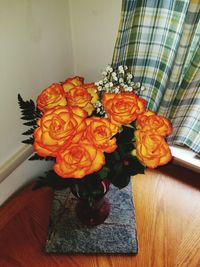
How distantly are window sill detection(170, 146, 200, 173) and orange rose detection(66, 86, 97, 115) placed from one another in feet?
1.68

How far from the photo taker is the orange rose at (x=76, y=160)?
443 millimetres

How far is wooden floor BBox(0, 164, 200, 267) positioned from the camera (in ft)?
2.22

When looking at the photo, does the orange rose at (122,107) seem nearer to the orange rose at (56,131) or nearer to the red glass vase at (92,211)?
the orange rose at (56,131)

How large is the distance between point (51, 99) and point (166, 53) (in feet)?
1.30

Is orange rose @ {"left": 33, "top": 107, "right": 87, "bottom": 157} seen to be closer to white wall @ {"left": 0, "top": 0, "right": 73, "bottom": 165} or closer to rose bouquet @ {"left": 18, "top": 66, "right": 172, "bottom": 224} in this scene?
rose bouquet @ {"left": 18, "top": 66, "right": 172, "bottom": 224}

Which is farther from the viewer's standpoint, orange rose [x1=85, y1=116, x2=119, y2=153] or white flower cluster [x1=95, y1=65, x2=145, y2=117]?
white flower cluster [x1=95, y1=65, x2=145, y2=117]

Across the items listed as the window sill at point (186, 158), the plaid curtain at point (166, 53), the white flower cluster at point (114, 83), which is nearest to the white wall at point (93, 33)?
the plaid curtain at point (166, 53)

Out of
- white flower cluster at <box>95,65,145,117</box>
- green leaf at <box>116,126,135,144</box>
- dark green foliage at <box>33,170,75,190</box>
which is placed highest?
white flower cluster at <box>95,65,145,117</box>

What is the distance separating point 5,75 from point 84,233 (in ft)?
1.69

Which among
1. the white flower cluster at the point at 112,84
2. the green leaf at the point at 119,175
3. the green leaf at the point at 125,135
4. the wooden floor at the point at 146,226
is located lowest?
the wooden floor at the point at 146,226

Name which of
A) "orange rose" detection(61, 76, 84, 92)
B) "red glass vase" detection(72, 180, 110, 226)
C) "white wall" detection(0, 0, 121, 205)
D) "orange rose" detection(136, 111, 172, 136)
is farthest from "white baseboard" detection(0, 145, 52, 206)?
"orange rose" detection(136, 111, 172, 136)

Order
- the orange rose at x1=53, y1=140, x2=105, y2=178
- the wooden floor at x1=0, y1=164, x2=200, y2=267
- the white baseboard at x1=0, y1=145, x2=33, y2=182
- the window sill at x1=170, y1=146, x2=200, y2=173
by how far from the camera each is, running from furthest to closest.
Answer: the window sill at x1=170, y1=146, x2=200, y2=173, the white baseboard at x1=0, y1=145, x2=33, y2=182, the wooden floor at x1=0, y1=164, x2=200, y2=267, the orange rose at x1=53, y1=140, x2=105, y2=178

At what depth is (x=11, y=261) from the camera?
0.68m

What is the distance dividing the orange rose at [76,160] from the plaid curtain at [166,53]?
452mm
